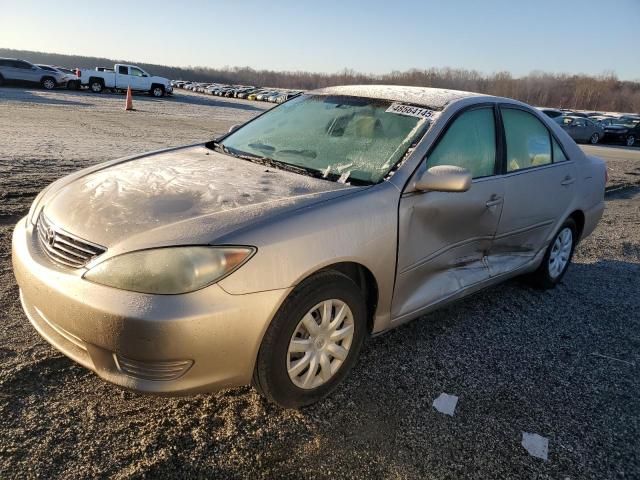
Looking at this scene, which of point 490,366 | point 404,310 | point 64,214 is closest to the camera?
point 64,214

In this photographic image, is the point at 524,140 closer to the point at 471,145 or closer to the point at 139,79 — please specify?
the point at 471,145

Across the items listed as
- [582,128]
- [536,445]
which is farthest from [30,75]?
[536,445]

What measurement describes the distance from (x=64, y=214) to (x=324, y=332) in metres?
1.37

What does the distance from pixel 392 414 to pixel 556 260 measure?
2652mm

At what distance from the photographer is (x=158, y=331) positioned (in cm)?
198

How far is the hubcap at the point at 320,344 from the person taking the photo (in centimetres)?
240

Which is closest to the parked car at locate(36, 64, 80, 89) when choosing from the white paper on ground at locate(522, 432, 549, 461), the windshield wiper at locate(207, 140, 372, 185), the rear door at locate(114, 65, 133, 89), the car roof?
the rear door at locate(114, 65, 133, 89)

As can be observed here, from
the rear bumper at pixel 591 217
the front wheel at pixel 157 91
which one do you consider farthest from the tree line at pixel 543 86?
the rear bumper at pixel 591 217

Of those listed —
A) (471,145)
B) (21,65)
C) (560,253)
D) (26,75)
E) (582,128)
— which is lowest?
(560,253)

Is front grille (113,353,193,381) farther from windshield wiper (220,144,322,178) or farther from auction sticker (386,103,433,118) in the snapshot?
auction sticker (386,103,433,118)

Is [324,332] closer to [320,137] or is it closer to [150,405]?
[150,405]

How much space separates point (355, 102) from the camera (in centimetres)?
350

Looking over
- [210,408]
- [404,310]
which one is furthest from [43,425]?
[404,310]

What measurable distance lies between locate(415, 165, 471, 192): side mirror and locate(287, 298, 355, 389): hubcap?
79cm
